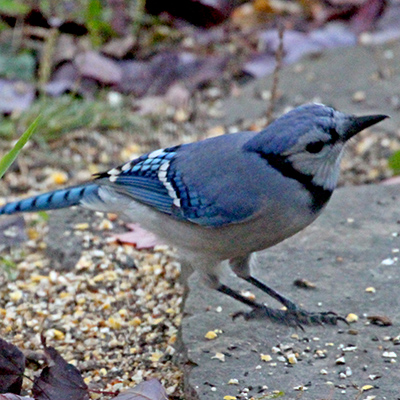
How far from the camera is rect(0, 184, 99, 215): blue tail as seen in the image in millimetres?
3455

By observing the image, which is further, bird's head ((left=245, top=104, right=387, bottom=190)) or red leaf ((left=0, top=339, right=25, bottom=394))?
bird's head ((left=245, top=104, right=387, bottom=190))

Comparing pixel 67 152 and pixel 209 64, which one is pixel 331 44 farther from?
pixel 67 152

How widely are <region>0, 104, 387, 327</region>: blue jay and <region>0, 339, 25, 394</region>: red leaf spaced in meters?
0.84

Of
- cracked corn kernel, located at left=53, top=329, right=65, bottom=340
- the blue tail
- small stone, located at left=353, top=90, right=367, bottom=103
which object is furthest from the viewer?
small stone, located at left=353, top=90, right=367, bottom=103

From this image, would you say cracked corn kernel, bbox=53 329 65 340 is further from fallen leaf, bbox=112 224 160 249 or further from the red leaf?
fallen leaf, bbox=112 224 160 249

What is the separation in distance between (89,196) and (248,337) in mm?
960

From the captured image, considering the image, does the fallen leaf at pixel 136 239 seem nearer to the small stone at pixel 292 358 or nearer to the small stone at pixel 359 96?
the small stone at pixel 292 358

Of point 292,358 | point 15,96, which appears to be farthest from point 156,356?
point 15,96

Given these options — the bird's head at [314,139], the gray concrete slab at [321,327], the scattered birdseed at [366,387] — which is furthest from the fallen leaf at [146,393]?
the bird's head at [314,139]

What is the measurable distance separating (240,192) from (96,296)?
3.03 ft

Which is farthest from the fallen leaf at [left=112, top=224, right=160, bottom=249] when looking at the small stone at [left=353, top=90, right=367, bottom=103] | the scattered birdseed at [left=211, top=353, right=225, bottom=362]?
the small stone at [left=353, top=90, right=367, bottom=103]

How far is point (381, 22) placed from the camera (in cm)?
627

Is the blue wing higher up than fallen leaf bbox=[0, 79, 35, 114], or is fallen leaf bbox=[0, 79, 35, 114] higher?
the blue wing

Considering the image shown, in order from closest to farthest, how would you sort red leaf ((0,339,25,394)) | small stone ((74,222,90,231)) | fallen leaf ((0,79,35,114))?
red leaf ((0,339,25,394)) → small stone ((74,222,90,231)) → fallen leaf ((0,79,35,114))
